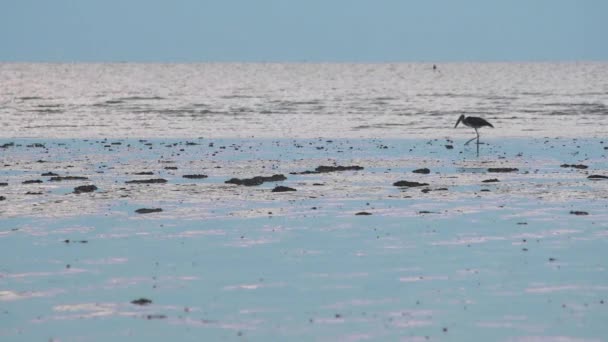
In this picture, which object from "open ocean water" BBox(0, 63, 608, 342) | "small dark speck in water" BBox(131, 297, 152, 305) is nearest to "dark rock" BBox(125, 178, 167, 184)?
"open ocean water" BBox(0, 63, 608, 342)

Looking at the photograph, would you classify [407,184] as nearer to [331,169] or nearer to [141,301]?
[331,169]

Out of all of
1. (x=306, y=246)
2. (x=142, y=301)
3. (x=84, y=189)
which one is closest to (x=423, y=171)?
(x=84, y=189)

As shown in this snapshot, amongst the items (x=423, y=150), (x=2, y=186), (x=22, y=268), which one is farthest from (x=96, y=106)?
(x=22, y=268)

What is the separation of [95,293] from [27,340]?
2.31 metres

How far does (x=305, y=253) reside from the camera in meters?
16.9

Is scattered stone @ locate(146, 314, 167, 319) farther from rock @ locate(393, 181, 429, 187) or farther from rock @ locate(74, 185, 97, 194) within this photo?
rock @ locate(393, 181, 429, 187)

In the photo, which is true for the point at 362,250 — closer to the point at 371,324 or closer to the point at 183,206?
the point at 371,324

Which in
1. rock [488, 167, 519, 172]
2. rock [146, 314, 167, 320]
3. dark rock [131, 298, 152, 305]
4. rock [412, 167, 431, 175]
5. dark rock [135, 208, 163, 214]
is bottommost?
rock [146, 314, 167, 320]

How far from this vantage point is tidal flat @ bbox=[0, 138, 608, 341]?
1243 centimetres

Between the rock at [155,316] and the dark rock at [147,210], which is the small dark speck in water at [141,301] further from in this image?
the dark rock at [147,210]

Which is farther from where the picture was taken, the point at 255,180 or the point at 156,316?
the point at 255,180

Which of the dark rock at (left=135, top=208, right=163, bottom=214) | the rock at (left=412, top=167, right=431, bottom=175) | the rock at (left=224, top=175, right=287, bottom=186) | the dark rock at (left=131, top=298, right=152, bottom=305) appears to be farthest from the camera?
the rock at (left=412, top=167, right=431, bottom=175)

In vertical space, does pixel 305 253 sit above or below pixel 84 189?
below

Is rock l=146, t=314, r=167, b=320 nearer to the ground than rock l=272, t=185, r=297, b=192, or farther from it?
nearer to the ground
